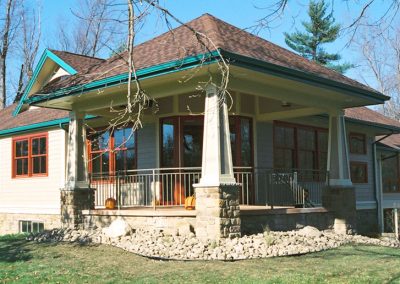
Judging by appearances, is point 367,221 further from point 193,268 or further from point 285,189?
point 193,268

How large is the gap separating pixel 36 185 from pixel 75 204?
5349 millimetres

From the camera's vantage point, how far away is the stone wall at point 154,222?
1112 centimetres

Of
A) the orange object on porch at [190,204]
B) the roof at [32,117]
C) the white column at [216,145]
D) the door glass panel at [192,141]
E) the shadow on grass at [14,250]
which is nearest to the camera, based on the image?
the white column at [216,145]

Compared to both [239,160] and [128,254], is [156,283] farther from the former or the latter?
[239,160]

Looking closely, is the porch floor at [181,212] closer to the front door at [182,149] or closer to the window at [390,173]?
the front door at [182,149]

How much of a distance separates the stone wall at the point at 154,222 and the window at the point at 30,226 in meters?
5.71

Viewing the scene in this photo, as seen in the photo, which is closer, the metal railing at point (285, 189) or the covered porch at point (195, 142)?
the covered porch at point (195, 142)

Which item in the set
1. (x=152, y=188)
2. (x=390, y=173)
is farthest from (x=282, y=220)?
(x=390, y=173)

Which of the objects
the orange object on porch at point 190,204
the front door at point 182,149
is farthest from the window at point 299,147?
the orange object on porch at point 190,204

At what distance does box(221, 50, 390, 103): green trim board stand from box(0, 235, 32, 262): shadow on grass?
5.61 m

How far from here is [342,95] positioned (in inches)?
528

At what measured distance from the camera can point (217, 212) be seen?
10.2 meters

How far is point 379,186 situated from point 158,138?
1022cm

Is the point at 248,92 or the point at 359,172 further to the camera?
the point at 359,172
